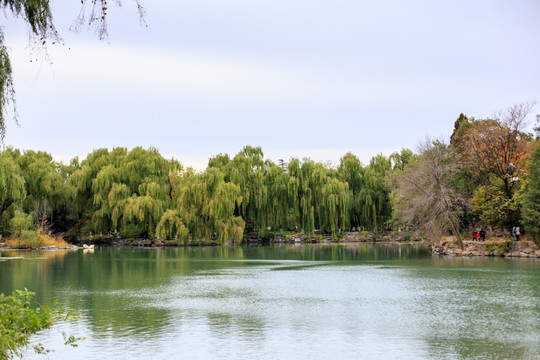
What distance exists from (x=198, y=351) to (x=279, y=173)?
36.3 meters

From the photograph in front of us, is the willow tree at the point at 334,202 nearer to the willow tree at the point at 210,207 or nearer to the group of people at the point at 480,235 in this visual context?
the willow tree at the point at 210,207

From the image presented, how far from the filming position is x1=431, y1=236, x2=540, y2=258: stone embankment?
27.7 metres

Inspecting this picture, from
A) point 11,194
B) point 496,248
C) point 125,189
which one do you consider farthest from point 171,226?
point 496,248

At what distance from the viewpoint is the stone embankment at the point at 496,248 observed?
27.7 m

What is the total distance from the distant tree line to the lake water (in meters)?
7.37

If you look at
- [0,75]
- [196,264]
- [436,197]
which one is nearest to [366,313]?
[0,75]

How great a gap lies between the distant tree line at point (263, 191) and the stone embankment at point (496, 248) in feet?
3.65

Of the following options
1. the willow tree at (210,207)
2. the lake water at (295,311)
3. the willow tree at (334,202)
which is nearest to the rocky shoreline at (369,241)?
the willow tree at (210,207)

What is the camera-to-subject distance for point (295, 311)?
13516mm

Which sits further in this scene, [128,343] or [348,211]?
[348,211]

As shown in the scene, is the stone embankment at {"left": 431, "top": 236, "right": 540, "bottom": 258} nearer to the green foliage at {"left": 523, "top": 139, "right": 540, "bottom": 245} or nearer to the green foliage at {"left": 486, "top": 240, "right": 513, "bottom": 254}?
the green foliage at {"left": 486, "top": 240, "right": 513, "bottom": 254}

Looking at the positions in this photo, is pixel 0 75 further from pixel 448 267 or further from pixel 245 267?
pixel 448 267

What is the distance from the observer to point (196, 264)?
26953mm

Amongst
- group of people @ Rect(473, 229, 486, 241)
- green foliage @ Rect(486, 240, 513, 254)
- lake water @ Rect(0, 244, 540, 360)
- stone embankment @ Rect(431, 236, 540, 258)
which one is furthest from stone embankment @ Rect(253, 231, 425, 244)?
lake water @ Rect(0, 244, 540, 360)
